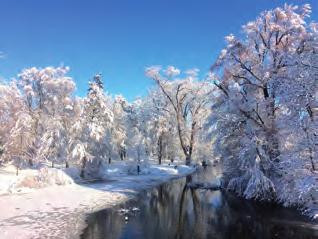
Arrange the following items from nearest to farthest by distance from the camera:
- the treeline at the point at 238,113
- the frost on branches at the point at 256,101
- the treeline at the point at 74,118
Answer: the treeline at the point at 238,113, the frost on branches at the point at 256,101, the treeline at the point at 74,118

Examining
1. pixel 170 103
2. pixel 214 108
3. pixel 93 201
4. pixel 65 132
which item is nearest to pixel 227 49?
pixel 214 108

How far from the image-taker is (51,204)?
2072cm

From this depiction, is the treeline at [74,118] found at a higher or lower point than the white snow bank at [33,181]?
higher

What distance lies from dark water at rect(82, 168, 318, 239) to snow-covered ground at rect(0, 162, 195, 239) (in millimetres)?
1094

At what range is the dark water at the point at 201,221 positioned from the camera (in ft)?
47.9

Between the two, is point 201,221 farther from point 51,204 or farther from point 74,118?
point 74,118

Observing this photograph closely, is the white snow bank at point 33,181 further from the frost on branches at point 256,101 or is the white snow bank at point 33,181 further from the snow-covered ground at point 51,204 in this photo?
the frost on branches at point 256,101

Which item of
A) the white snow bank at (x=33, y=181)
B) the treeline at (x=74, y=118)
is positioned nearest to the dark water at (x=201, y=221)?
the white snow bank at (x=33, y=181)

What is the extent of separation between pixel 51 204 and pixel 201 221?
935 cm

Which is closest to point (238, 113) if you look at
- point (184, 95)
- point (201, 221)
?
point (201, 221)

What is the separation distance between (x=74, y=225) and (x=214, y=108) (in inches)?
590

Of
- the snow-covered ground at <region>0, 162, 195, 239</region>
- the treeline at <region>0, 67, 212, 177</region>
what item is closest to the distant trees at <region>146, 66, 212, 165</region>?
the treeline at <region>0, 67, 212, 177</region>

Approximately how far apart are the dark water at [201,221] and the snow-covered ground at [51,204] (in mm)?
1094

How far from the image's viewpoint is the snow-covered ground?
1487cm
